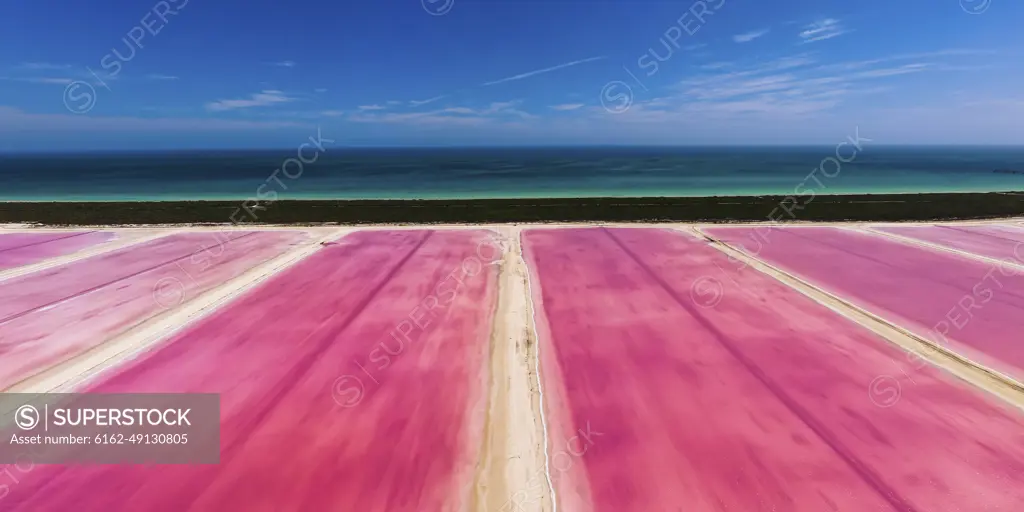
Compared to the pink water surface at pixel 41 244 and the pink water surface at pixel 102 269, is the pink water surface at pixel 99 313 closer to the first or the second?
the pink water surface at pixel 102 269

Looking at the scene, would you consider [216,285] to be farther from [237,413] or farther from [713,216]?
[713,216]

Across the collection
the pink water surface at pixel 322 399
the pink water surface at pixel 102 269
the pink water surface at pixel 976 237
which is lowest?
the pink water surface at pixel 322 399

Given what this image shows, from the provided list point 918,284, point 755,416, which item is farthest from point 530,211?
point 755,416

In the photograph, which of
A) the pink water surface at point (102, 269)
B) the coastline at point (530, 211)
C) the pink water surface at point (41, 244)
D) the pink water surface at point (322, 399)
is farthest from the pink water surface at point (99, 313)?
the coastline at point (530, 211)

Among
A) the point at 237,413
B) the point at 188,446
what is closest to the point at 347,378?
the point at 237,413

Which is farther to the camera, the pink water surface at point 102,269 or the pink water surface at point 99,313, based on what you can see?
the pink water surface at point 102,269

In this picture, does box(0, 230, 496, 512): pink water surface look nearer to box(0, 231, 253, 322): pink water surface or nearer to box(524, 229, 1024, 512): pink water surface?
box(524, 229, 1024, 512): pink water surface

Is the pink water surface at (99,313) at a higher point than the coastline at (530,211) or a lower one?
lower
